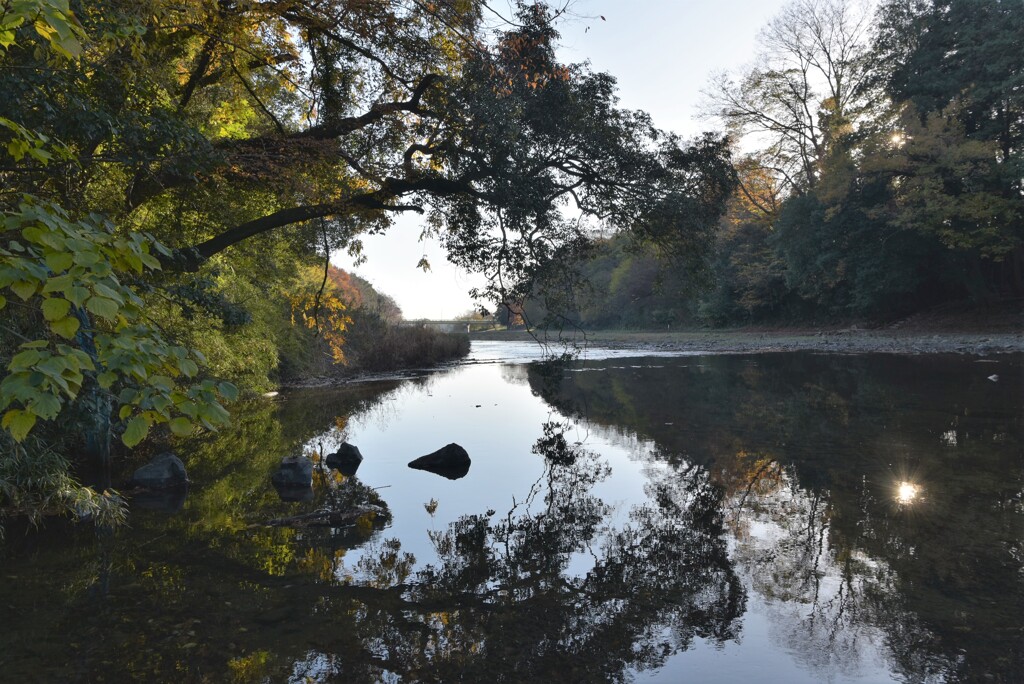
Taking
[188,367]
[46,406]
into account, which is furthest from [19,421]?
[188,367]

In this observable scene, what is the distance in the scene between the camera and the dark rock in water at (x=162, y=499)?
8.57m

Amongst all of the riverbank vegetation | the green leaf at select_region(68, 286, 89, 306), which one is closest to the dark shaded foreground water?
the riverbank vegetation

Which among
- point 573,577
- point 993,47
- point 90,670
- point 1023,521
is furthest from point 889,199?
point 90,670

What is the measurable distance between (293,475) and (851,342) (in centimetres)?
3120

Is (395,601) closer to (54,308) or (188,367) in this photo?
(188,367)

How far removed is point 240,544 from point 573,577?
3566mm

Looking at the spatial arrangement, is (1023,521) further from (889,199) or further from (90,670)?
(889,199)

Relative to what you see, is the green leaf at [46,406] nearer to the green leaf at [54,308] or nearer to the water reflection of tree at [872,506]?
the green leaf at [54,308]

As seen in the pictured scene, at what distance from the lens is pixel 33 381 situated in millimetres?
2307

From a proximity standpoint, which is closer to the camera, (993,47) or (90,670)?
(90,670)

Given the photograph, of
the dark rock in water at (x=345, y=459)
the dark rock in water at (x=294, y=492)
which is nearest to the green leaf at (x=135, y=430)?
the dark rock in water at (x=294, y=492)

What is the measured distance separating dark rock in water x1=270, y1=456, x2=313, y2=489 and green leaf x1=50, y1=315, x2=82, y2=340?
758 cm

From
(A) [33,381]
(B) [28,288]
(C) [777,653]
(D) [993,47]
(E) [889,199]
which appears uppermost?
(D) [993,47]

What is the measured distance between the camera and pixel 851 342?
33156mm
